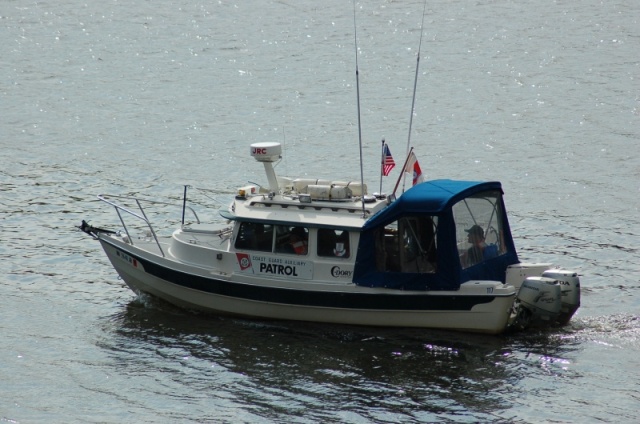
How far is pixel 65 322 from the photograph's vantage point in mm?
21516

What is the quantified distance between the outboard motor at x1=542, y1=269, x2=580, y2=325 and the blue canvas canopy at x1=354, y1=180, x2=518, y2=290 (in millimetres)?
1320

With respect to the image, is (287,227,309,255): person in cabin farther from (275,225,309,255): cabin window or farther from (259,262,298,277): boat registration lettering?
(259,262,298,277): boat registration lettering

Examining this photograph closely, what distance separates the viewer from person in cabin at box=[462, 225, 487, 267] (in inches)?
768

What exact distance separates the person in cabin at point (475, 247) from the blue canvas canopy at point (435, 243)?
0.34ft

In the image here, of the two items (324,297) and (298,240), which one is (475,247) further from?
(298,240)

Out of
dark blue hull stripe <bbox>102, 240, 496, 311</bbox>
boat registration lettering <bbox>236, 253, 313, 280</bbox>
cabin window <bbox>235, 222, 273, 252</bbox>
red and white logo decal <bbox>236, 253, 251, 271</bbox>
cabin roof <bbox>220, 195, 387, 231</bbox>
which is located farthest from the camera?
red and white logo decal <bbox>236, 253, 251, 271</bbox>

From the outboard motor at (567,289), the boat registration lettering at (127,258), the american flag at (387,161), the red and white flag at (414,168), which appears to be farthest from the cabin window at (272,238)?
the outboard motor at (567,289)

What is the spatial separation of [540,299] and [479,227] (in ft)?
6.00

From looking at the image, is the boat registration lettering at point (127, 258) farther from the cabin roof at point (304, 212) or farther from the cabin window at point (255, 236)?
the cabin window at point (255, 236)

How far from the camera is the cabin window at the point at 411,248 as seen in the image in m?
19.2

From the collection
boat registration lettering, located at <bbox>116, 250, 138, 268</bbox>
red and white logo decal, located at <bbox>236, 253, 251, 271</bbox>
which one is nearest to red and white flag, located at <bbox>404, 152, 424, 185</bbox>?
red and white logo decal, located at <bbox>236, 253, 251, 271</bbox>

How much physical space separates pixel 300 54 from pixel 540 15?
500 inches

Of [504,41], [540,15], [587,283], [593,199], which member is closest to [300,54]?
[504,41]

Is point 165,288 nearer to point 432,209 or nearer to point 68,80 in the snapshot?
point 432,209
